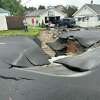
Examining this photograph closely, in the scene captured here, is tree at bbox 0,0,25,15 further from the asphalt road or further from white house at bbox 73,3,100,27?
the asphalt road

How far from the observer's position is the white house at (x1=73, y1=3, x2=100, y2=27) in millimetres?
54469

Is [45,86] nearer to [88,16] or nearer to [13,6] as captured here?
[88,16]

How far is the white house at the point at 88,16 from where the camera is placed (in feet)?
179

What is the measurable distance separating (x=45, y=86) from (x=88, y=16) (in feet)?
173

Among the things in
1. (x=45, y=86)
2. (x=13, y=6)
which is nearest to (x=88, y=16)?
(x=13, y=6)

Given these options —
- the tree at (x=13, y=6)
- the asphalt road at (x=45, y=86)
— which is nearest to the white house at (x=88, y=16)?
the tree at (x=13, y=6)

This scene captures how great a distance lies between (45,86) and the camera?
4.64 metres

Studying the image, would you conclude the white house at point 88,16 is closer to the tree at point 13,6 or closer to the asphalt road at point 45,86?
the tree at point 13,6

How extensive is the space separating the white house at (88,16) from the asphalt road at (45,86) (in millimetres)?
48543

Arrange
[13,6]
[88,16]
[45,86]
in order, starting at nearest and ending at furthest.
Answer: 1. [45,86]
2. [88,16]
3. [13,6]

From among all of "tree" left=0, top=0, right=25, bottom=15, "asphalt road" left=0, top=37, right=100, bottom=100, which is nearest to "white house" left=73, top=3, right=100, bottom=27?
"tree" left=0, top=0, right=25, bottom=15

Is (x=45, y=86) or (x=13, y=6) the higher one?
(x=45, y=86)

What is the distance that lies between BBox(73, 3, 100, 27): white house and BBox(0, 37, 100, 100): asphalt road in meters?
48.5

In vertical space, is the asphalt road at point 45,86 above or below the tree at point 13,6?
above
